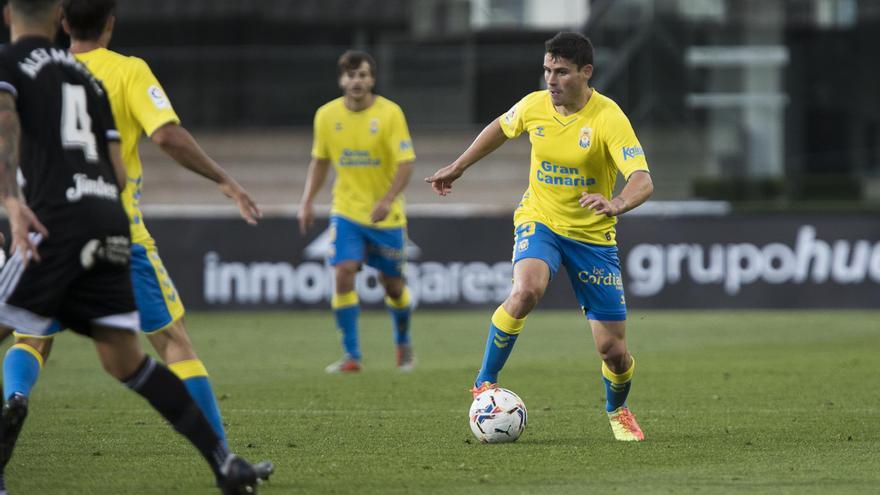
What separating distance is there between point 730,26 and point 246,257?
10280 millimetres

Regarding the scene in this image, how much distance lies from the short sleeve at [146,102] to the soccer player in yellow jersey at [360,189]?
567 centimetres

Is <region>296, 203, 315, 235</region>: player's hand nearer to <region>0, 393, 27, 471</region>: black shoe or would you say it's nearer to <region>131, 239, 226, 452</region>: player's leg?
<region>131, 239, 226, 452</region>: player's leg

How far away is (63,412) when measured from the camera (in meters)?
9.04

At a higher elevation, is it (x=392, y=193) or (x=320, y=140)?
(x=320, y=140)

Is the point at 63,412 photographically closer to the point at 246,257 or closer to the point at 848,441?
the point at 848,441

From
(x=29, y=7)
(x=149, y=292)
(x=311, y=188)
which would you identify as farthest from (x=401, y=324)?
(x=29, y=7)

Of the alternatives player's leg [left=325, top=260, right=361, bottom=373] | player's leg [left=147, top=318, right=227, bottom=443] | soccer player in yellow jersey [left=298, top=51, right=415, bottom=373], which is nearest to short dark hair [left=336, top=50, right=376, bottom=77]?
soccer player in yellow jersey [left=298, top=51, right=415, bottom=373]

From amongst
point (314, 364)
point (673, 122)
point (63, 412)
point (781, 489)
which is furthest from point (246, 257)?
point (781, 489)

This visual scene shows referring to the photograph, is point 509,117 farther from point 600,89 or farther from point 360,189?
point 600,89

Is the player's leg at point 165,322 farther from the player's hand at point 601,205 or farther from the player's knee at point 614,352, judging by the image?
the player's knee at point 614,352

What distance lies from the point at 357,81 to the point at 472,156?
4219mm

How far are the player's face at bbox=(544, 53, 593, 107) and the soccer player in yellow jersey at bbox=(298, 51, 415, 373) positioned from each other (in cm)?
415

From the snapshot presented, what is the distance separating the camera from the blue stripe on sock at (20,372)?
6613mm

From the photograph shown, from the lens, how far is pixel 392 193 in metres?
11.7
